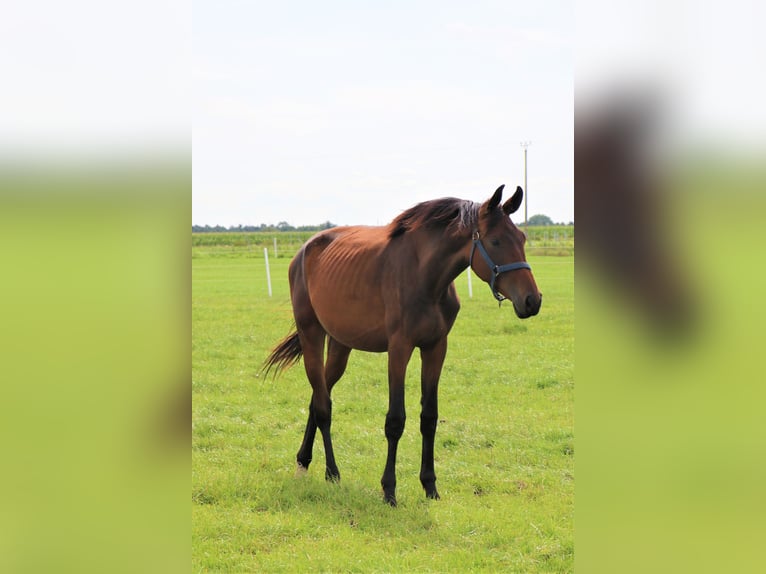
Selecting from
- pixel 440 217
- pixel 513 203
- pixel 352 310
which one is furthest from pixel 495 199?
pixel 352 310

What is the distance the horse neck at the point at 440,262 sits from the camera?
17.5 ft

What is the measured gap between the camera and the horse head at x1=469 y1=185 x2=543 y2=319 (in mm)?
4852

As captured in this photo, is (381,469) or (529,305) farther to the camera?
(381,469)

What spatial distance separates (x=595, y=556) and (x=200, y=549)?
4.00m

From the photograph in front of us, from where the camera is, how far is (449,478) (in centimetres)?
616

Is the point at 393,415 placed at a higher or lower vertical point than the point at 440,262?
lower

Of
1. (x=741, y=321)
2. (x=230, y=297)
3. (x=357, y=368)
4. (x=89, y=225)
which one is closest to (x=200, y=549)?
(x=89, y=225)

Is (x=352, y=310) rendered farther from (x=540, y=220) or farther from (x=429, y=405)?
(x=540, y=220)

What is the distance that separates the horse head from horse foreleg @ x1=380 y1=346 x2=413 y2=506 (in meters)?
0.98

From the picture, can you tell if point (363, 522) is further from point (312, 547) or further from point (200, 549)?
point (200, 549)

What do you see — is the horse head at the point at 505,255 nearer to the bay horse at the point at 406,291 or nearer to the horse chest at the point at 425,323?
the bay horse at the point at 406,291

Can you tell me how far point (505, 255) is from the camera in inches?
195

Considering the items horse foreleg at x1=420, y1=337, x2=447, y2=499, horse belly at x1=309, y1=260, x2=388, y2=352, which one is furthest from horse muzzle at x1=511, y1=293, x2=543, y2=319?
horse belly at x1=309, y1=260, x2=388, y2=352

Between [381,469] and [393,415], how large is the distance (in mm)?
1084
